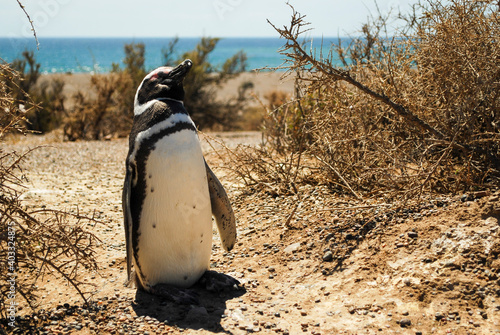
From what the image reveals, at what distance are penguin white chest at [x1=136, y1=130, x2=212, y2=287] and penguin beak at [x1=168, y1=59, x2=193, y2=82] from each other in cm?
39

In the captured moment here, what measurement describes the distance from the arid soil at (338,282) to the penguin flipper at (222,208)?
0.31 metres

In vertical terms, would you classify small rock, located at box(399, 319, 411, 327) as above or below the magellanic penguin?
below

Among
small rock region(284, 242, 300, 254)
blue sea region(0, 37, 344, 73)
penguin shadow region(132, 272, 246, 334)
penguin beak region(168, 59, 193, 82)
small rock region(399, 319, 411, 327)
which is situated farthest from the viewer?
blue sea region(0, 37, 344, 73)

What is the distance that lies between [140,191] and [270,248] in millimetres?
1287

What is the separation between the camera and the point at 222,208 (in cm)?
360

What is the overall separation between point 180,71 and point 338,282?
180cm

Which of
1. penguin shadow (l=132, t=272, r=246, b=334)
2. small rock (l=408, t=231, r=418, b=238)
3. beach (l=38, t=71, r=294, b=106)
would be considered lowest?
penguin shadow (l=132, t=272, r=246, b=334)

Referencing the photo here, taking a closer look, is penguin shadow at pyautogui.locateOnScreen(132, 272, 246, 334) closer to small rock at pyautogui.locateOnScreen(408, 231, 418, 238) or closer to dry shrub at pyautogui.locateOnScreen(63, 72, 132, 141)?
small rock at pyautogui.locateOnScreen(408, 231, 418, 238)

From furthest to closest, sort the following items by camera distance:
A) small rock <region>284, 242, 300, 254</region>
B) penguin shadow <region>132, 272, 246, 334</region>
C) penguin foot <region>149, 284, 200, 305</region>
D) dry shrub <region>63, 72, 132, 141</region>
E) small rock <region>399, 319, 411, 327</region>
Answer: dry shrub <region>63, 72, 132, 141</region> → small rock <region>284, 242, 300, 254</region> → penguin foot <region>149, 284, 200, 305</region> → penguin shadow <region>132, 272, 246, 334</region> → small rock <region>399, 319, 411, 327</region>

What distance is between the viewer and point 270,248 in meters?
3.93

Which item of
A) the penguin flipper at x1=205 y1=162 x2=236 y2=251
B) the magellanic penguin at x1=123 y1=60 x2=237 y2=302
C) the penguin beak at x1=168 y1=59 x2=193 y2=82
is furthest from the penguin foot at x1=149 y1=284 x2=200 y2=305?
the penguin beak at x1=168 y1=59 x2=193 y2=82

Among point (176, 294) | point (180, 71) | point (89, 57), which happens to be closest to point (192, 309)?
point (176, 294)

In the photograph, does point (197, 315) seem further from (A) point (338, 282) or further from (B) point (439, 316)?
(B) point (439, 316)

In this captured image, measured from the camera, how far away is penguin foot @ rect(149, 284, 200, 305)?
3.07m
